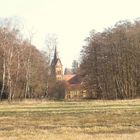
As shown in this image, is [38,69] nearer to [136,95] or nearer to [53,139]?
[136,95]

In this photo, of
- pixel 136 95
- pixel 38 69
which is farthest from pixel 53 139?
pixel 38 69

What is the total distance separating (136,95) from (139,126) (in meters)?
60.0

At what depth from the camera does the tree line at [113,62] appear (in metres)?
81.6

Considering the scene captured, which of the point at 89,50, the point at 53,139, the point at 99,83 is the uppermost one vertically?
the point at 89,50

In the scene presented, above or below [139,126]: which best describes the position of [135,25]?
above

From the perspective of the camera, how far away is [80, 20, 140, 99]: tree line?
81562mm

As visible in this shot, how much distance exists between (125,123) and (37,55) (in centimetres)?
6732

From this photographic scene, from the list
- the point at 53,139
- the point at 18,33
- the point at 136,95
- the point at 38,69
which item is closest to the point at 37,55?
the point at 38,69

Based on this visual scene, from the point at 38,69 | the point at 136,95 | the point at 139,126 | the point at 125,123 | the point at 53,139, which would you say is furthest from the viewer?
the point at 38,69

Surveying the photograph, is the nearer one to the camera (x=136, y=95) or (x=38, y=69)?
(x=136, y=95)

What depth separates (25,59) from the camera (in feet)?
278

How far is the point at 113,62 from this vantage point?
82812mm

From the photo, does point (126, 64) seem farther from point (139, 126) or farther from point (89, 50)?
point (139, 126)

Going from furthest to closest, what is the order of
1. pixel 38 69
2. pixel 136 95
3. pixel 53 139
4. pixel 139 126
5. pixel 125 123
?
pixel 38 69
pixel 136 95
pixel 125 123
pixel 139 126
pixel 53 139
